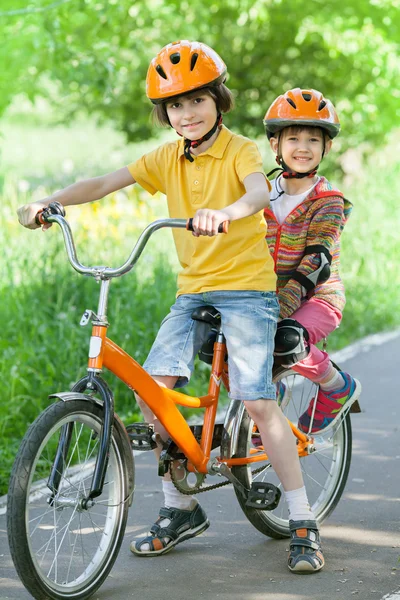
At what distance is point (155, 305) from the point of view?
760 cm

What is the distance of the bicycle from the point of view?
3602mm

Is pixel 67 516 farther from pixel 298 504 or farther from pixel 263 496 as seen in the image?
pixel 298 504

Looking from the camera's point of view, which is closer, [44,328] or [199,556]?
[199,556]

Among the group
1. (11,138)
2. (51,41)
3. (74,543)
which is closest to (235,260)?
(74,543)

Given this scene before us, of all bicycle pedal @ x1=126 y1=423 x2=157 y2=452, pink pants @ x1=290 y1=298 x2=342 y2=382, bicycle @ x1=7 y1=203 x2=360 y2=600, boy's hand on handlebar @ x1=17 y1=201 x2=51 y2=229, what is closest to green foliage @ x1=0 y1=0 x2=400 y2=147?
boy's hand on handlebar @ x1=17 y1=201 x2=51 y2=229

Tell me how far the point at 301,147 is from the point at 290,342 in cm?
90

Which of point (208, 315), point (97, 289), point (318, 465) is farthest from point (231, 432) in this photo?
point (97, 289)

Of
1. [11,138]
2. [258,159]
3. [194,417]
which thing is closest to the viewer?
[258,159]

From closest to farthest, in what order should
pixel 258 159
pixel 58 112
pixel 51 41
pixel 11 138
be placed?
pixel 258 159 → pixel 51 41 → pixel 58 112 → pixel 11 138

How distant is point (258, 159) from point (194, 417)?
2.88 metres

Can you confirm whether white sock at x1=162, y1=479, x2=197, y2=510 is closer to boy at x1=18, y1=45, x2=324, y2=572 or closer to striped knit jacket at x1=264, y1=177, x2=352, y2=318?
boy at x1=18, y1=45, x2=324, y2=572

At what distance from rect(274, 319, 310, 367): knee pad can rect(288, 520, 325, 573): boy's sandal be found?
2.12 ft

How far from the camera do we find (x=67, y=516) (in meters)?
4.64

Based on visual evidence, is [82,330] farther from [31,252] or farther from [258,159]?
[258,159]
